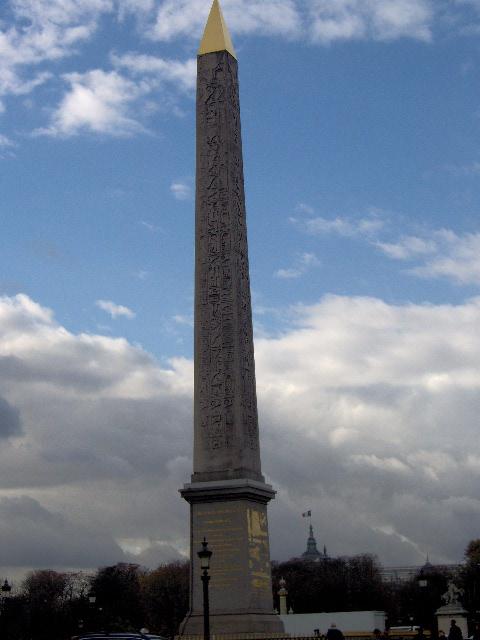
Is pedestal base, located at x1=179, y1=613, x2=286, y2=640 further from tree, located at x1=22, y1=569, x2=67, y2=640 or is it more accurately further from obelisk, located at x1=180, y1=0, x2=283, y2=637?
tree, located at x1=22, y1=569, x2=67, y2=640

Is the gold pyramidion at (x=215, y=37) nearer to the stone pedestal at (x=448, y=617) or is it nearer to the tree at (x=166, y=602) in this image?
the stone pedestal at (x=448, y=617)

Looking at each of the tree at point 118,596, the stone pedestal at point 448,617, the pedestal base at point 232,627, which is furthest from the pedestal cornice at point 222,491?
the tree at point 118,596

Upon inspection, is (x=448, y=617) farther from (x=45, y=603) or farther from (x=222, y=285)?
(x=45, y=603)

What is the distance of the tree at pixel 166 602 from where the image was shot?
265 ft

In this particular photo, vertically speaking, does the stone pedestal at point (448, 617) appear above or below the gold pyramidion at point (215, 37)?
below

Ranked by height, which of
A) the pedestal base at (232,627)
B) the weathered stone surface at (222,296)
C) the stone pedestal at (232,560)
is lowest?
the pedestal base at (232,627)

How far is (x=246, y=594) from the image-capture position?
2336 cm

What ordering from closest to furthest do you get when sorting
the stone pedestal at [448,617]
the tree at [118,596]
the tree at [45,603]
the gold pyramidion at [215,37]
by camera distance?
the gold pyramidion at [215,37]
the stone pedestal at [448,617]
the tree at [45,603]
the tree at [118,596]

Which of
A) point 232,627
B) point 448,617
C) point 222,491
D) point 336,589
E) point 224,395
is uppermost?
point 336,589

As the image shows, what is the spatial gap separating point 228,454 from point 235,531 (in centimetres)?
193

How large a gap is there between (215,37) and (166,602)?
207ft

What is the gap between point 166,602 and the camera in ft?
272

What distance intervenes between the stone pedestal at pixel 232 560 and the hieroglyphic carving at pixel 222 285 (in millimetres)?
772

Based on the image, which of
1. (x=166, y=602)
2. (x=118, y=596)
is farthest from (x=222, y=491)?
(x=118, y=596)
